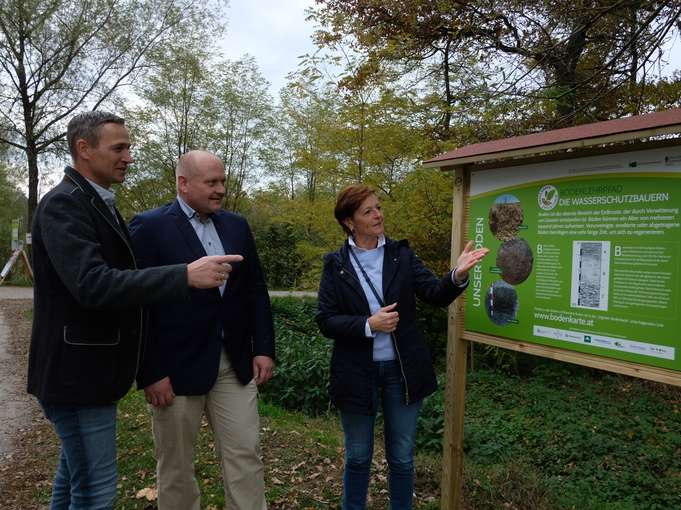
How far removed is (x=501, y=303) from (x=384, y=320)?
0.74 m

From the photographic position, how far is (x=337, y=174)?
8.07 metres

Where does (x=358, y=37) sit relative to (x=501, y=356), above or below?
above

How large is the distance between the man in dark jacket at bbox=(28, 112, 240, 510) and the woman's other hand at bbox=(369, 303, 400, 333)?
2.69 feet

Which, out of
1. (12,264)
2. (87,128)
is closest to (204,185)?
Answer: (87,128)

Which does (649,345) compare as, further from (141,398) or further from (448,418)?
(141,398)

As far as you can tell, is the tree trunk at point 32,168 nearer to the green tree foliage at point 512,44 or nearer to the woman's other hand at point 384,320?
the green tree foliage at point 512,44

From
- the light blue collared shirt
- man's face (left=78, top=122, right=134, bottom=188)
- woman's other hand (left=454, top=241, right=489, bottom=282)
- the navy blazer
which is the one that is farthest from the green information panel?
man's face (left=78, top=122, right=134, bottom=188)

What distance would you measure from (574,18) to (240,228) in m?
5.17

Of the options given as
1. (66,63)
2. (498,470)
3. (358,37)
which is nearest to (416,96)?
(358,37)

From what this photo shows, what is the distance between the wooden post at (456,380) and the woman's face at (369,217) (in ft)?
1.78

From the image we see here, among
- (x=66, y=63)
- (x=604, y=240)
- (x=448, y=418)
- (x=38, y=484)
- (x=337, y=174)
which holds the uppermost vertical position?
(x=66, y=63)

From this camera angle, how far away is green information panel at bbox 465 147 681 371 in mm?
2291

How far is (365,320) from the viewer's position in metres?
2.72

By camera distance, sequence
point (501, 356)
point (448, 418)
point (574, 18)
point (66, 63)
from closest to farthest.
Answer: point (448, 418)
point (574, 18)
point (501, 356)
point (66, 63)
